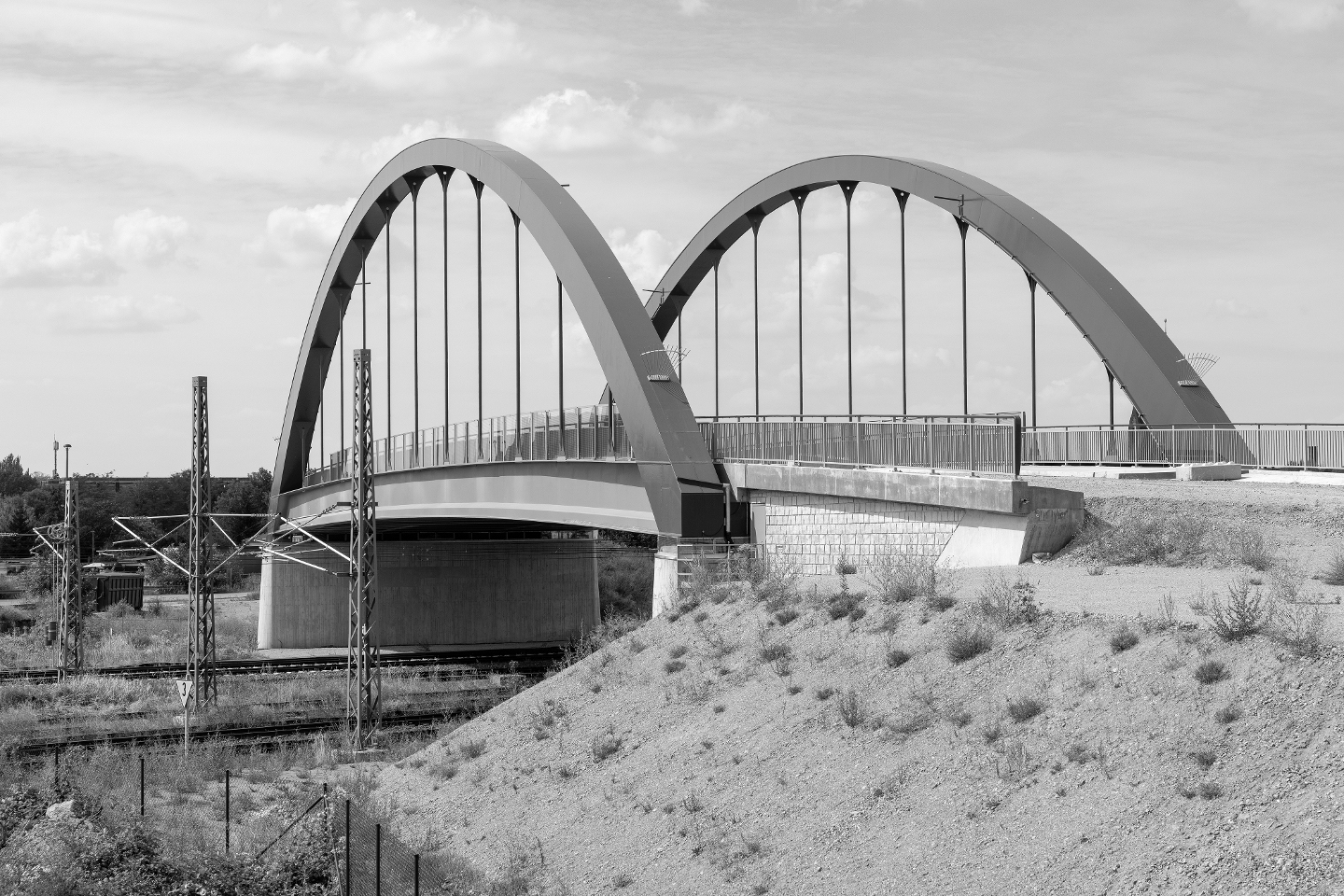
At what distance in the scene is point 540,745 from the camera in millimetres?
20016

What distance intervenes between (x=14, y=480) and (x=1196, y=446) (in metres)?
131

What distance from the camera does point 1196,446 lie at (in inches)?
1282

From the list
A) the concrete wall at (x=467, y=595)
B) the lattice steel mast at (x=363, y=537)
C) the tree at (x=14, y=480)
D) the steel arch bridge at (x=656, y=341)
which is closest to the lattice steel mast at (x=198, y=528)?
the lattice steel mast at (x=363, y=537)

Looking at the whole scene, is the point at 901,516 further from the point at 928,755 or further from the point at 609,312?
the point at 609,312

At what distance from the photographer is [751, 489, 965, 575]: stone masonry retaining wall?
23.1 meters

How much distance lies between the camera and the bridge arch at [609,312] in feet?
93.8

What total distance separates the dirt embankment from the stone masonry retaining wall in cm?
358

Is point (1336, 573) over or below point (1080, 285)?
below

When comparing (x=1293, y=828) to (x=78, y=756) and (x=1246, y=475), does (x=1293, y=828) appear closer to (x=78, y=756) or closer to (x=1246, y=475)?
(x=1246, y=475)

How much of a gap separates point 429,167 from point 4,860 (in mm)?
34116

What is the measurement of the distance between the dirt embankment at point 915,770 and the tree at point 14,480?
4857 inches

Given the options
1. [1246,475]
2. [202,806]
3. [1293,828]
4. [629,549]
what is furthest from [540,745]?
[629,549]

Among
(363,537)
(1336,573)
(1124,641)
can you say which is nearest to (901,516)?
(1336,573)

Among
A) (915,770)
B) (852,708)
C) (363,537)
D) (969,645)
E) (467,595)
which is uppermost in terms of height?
(363,537)
